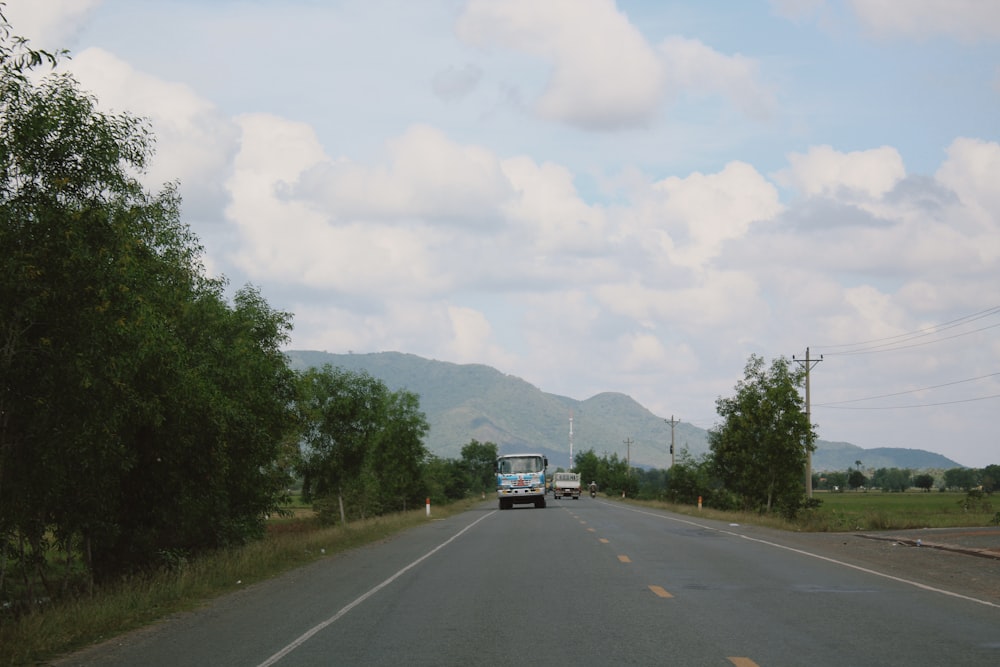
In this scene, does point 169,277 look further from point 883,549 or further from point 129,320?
point 883,549

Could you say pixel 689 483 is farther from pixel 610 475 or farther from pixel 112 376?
pixel 112 376

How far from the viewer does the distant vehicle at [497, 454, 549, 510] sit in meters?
62.5

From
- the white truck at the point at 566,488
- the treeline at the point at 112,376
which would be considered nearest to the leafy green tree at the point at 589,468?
the white truck at the point at 566,488

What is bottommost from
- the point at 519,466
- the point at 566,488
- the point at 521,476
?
the point at 566,488

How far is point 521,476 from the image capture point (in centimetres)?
6269

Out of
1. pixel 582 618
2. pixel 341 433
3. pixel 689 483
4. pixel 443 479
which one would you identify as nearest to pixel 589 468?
pixel 443 479

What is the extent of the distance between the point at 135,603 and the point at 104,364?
4156 millimetres

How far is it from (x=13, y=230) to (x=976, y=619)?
1259cm

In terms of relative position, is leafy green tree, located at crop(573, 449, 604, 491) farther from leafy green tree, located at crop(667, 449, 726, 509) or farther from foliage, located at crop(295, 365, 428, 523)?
foliage, located at crop(295, 365, 428, 523)

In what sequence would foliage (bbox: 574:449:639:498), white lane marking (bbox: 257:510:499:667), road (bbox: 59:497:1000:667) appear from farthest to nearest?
foliage (bbox: 574:449:639:498), white lane marking (bbox: 257:510:499:667), road (bbox: 59:497:1000:667)

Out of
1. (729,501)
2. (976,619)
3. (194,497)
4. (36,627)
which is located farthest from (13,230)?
(729,501)

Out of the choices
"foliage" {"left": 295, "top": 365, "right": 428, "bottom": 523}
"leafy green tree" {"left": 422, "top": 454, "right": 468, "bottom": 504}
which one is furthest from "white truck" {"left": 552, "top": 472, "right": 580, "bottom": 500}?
"foliage" {"left": 295, "top": 365, "right": 428, "bottom": 523}

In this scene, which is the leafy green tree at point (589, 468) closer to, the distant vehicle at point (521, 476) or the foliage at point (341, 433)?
the distant vehicle at point (521, 476)

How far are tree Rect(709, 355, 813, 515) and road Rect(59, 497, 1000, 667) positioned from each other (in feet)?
98.8
